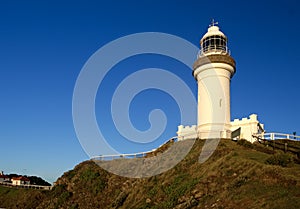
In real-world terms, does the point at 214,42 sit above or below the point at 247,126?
above

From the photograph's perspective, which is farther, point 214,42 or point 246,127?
point 214,42

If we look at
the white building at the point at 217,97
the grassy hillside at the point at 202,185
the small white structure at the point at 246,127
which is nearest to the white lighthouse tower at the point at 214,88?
the white building at the point at 217,97

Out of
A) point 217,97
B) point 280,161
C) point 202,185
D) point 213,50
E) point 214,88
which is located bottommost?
point 202,185

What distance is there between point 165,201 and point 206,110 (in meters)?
13.2

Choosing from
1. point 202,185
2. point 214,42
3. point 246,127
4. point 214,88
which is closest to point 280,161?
point 202,185

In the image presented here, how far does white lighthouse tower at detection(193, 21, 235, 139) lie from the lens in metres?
31.3

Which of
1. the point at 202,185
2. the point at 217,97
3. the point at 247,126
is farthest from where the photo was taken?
the point at 247,126

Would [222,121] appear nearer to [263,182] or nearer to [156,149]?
[156,149]

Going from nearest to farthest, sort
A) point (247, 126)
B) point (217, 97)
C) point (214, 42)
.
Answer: point (217, 97)
point (247, 126)
point (214, 42)

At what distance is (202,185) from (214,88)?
45.6ft

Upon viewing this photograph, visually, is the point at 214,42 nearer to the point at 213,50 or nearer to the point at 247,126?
the point at 213,50

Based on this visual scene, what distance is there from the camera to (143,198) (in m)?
23.6

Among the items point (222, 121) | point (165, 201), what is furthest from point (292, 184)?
point (222, 121)

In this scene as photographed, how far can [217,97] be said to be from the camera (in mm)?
31500
